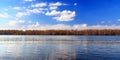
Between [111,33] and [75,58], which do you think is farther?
[111,33]

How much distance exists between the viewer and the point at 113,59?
17.7 metres

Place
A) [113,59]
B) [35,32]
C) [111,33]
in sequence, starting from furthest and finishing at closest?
1. [35,32]
2. [111,33]
3. [113,59]

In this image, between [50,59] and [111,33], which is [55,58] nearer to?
[50,59]

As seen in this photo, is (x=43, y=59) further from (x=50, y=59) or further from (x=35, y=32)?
(x=35, y=32)

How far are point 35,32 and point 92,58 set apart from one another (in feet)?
209

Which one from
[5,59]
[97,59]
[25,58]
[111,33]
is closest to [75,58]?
[97,59]

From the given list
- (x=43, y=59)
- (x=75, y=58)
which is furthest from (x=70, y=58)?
(x=43, y=59)

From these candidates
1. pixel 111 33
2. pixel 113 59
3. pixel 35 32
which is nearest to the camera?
pixel 113 59

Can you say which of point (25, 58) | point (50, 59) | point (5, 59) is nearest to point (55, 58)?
point (50, 59)

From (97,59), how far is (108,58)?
859mm

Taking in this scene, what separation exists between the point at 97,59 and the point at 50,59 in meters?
2.95

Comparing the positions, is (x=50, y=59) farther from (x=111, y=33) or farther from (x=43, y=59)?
(x=111, y=33)

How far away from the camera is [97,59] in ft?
58.4

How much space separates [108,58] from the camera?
18.2 metres
